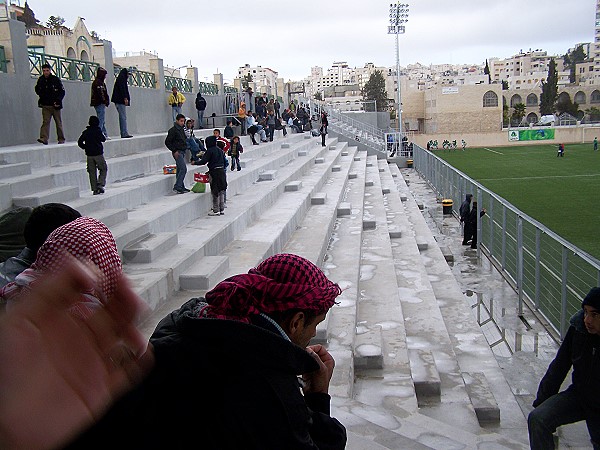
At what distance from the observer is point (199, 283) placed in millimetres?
5324

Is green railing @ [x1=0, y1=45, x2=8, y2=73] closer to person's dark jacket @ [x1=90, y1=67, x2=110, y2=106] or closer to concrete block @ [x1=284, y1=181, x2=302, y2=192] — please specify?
person's dark jacket @ [x1=90, y1=67, x2=110, y2=106]

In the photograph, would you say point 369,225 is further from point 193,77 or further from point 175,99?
point 193,77

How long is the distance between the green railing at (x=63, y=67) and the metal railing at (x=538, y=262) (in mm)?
8314

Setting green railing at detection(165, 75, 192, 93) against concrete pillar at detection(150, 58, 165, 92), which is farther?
green railing at detection(165, 75, 192, 93)

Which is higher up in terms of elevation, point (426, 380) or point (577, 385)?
point (577, 385)

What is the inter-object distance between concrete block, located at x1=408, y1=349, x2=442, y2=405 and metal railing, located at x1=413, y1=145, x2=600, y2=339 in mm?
1958

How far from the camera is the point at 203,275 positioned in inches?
209

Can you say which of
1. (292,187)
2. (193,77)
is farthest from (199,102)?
(292,187)

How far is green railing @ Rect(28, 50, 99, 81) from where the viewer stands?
10.5 m

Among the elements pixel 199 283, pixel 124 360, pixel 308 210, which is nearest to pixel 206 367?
pixel 124 360

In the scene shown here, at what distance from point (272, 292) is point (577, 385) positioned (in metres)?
2.97

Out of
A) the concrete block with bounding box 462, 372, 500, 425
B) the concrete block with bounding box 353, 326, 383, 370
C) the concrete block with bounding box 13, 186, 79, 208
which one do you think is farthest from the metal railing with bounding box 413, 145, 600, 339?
the concrete block with bounding box 13, 186, 79, 208

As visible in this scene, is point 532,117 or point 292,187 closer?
point 292,187

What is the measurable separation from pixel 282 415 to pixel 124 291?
526mm
